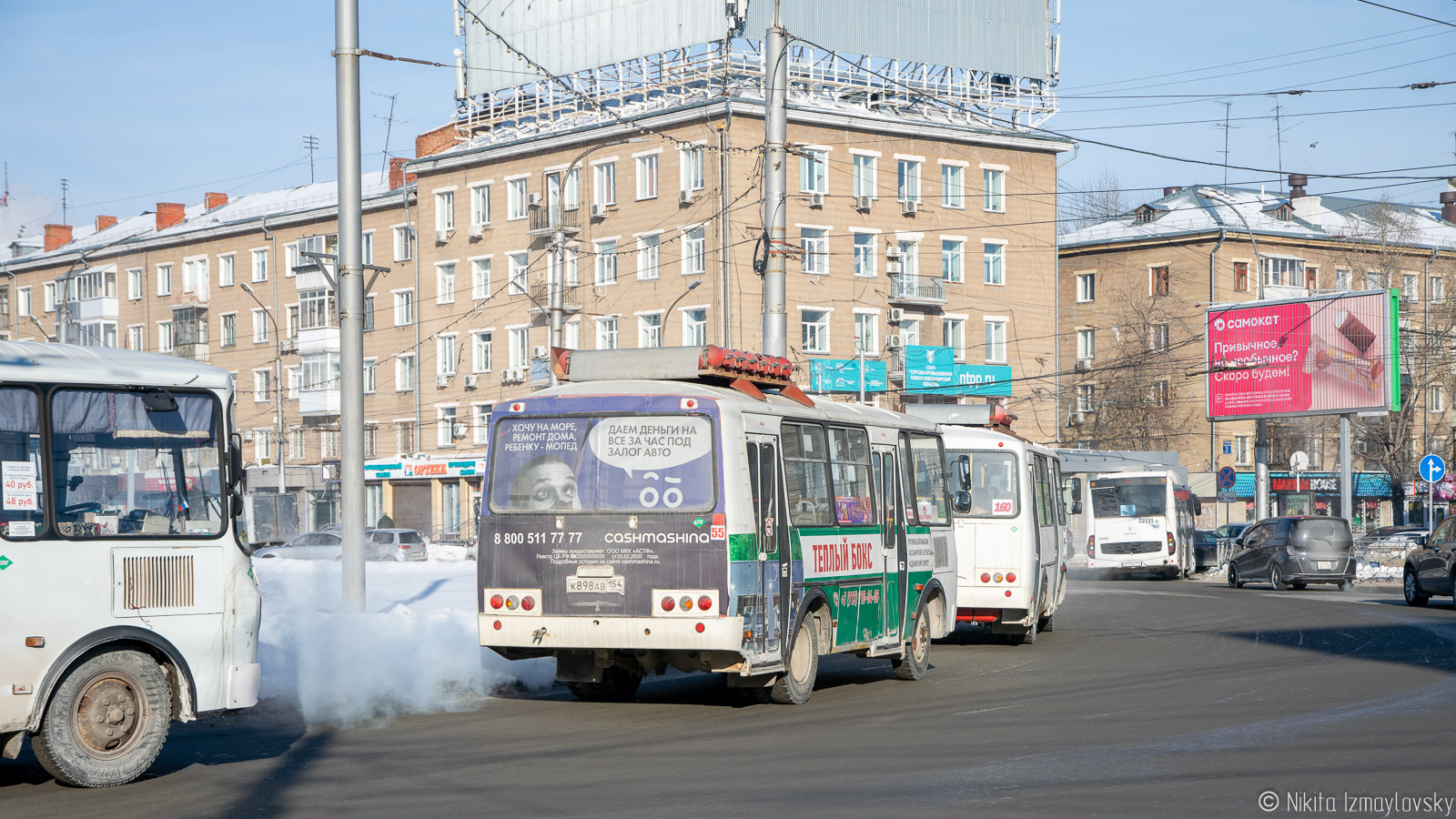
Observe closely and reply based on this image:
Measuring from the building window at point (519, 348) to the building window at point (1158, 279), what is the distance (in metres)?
31.4

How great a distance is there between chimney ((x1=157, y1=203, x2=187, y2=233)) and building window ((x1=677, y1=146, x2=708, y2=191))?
116 feet

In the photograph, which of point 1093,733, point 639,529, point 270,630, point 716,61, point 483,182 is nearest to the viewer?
point 1093,733

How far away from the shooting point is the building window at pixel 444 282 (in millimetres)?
66625

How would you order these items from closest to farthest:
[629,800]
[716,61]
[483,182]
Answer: [629,800] < [716,61] < [483,182]

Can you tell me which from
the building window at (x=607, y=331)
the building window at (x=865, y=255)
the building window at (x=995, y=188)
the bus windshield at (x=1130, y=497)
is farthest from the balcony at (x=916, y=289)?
the bus windshield at (x=1130, y=497)

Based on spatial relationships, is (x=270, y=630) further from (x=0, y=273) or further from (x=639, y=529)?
(x=0, y=273)

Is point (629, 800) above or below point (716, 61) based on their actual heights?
below

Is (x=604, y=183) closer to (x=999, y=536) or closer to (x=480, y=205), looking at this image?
(x=480, y=205)

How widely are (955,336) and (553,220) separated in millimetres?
16178

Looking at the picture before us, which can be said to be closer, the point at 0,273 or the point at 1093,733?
the point at 1093,733

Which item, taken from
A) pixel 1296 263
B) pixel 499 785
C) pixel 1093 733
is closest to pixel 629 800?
pixel 499 785

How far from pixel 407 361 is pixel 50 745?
6062 cm

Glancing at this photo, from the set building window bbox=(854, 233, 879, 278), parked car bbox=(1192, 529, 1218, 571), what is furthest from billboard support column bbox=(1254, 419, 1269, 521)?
building window bbox=(854, 233, 879, 278)

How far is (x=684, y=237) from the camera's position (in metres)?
57.7
